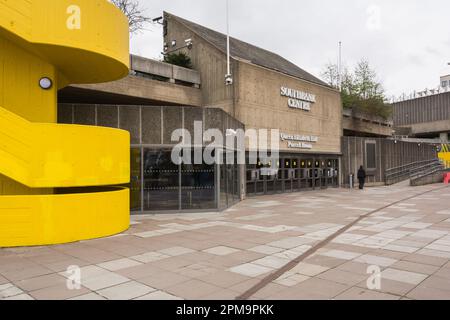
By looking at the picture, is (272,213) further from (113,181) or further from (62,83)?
(62,83)

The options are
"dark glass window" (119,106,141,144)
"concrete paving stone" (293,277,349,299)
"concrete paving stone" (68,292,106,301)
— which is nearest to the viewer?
"concrete paving stone" (68,292,106,301)

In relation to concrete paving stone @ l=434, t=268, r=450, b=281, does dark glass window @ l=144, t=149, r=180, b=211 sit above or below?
above

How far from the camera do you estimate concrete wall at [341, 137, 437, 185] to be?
94.2 feet

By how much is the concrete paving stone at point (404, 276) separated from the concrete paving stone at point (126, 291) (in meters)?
3.80

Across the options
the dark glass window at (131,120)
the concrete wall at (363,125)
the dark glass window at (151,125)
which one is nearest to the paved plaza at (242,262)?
the dark glass window at (151,125)

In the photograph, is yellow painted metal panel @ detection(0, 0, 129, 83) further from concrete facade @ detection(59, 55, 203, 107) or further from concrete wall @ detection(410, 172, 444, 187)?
concrete wall @ detection(410, 172, 444, 187)

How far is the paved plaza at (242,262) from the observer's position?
5.60m

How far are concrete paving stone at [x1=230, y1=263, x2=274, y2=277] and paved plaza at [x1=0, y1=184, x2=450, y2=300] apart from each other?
0.05 m

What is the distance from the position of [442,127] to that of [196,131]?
62.7 meters

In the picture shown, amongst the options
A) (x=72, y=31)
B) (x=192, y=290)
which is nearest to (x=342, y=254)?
(x=192, y=290)

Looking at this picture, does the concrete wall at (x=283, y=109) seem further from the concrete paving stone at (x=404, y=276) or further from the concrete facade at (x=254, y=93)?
the concrete paving stone at (x=404, y=276)

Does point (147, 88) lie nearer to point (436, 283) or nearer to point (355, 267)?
point (355, 267)

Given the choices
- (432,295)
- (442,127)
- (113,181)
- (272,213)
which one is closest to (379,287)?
(432,295)

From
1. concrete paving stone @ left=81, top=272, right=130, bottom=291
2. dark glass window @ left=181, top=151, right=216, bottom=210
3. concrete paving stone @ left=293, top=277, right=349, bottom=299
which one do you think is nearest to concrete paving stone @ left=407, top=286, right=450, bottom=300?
concrete paving stone @ left=293, top=277, right=349, bottom=299
